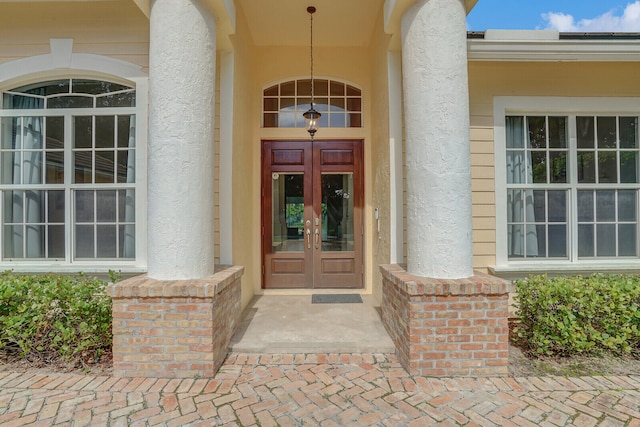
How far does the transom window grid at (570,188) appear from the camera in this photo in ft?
13.1

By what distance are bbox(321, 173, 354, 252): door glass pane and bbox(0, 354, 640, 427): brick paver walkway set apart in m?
2.39

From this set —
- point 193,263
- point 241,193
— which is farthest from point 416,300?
point 241,193

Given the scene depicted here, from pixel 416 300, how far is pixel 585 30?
4.06 metres

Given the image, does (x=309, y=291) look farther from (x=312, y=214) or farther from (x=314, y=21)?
(x=314, y=21)

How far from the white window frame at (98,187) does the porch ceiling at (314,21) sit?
1690 millimetres

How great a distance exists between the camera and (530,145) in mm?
4016

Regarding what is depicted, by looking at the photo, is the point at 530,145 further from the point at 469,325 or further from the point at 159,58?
the point at 159,58

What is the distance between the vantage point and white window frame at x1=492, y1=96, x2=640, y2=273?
3871 millimetres

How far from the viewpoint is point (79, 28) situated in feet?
12.5

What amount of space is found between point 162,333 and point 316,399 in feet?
4.40

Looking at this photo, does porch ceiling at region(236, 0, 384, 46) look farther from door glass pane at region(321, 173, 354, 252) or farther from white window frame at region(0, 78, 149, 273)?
door glass pane at region(321, 173, 354, 252)

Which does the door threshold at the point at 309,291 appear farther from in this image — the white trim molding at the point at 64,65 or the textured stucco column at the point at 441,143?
the white trim molding at the point at 64,65

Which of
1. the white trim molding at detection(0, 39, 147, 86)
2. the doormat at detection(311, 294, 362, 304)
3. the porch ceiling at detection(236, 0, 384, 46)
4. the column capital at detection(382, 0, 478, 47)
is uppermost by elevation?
the porch ceiling at detection(236, 0, 384, 46)

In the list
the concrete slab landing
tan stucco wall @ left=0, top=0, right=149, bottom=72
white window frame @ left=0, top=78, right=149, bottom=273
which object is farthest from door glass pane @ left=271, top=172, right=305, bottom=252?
tan stucco wall @ left=0, top=0, right=149, bottom=72
